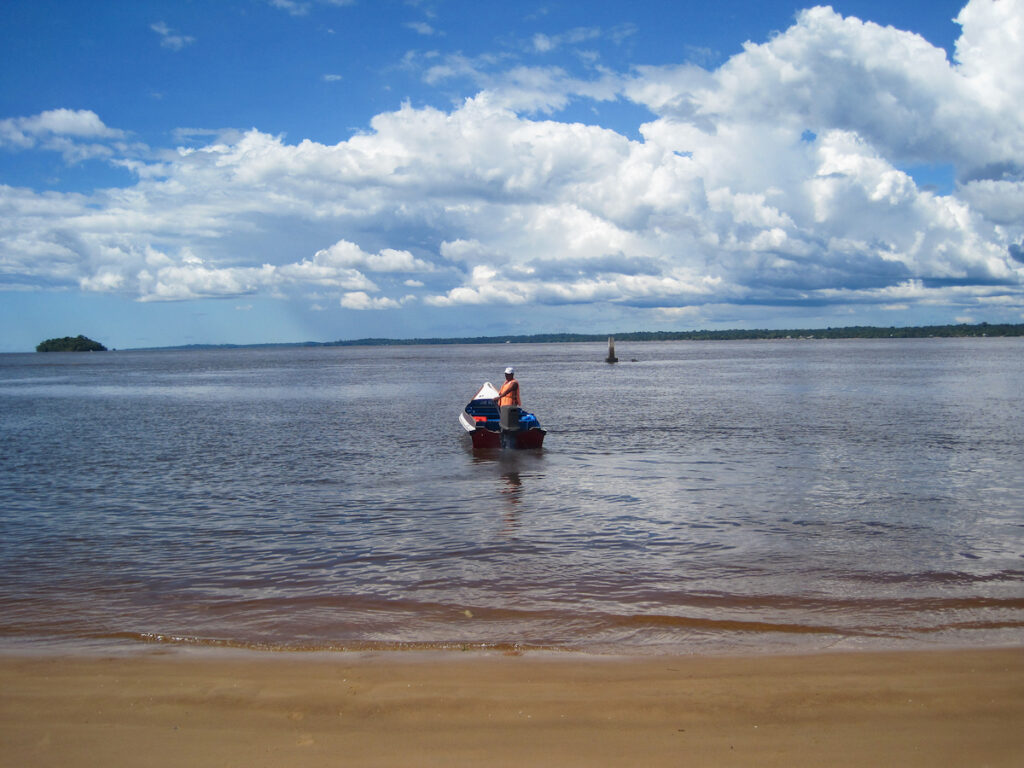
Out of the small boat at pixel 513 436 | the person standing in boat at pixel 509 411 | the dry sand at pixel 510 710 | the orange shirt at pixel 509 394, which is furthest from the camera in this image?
the small boat at pixel 513 436

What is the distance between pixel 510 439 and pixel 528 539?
439 inches

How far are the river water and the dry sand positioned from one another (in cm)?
72

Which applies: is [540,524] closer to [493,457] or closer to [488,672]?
[488,672]

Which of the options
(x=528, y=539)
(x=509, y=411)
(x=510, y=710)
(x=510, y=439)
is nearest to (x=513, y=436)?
(x=510, y=439)

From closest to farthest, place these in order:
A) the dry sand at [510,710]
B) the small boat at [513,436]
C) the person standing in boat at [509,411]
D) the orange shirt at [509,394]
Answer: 1. the dry sand at [510,710]
2. the orange shirt at [509,394]
3. the person standing in boat at [509,411]
4. the small boat at [513,436]

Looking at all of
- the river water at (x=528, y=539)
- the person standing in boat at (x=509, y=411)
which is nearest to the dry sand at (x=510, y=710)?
the river water at (x=528, y=539)

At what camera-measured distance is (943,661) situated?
23.7 feet

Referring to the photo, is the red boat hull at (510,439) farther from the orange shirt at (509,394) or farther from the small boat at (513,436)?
the orange shirt at (509,394)

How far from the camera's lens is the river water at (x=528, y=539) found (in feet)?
28.1

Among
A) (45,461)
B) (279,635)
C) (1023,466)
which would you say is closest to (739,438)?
(1023,466)

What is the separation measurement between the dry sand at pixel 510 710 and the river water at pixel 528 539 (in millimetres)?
718

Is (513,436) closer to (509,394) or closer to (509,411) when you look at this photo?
(509,411)

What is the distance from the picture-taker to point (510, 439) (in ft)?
78.1

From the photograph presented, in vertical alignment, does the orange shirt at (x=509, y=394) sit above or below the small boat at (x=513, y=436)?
above
